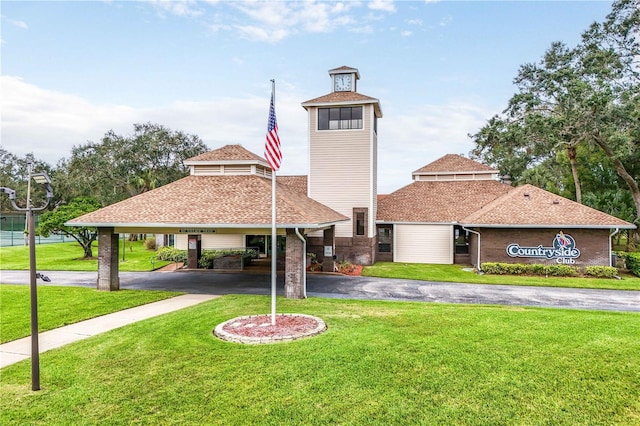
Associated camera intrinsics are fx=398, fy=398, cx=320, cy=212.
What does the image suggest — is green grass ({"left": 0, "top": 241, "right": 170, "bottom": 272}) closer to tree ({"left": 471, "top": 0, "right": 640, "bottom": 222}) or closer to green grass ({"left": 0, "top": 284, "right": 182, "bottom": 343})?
green grass ({"left": 0, "top": 284, "right": 182, "bottom": 343})

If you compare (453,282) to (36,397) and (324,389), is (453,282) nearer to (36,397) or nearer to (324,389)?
(324,389)

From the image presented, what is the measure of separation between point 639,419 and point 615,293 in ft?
43.7

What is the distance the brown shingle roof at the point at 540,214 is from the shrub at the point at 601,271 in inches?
84.8

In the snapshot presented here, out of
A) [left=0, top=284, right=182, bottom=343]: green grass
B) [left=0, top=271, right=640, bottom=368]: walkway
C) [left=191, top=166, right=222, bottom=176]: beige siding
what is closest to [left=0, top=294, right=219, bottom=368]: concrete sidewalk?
[left=0, top=271, right=640, bottom=368]: walkway

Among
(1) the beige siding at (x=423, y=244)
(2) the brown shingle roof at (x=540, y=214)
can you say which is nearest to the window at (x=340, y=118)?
(1) the beige siding at (x=423, y=244)

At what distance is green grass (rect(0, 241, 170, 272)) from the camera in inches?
944

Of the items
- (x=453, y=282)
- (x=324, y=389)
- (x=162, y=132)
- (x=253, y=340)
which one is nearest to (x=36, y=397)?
(x=253, y=340)

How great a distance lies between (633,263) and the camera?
851 inches

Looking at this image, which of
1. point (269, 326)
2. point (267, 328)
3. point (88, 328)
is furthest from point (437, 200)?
point (88, 328)

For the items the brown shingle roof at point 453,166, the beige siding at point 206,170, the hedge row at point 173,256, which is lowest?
the hedge row at point 173,256

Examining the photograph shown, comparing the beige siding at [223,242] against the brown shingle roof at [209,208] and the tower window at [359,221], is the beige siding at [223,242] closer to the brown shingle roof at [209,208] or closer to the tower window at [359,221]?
the tower window at [359,221]

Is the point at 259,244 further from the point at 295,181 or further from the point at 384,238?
the point at 384,238

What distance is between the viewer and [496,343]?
342 inches

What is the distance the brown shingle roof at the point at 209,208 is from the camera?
48.5 feet
